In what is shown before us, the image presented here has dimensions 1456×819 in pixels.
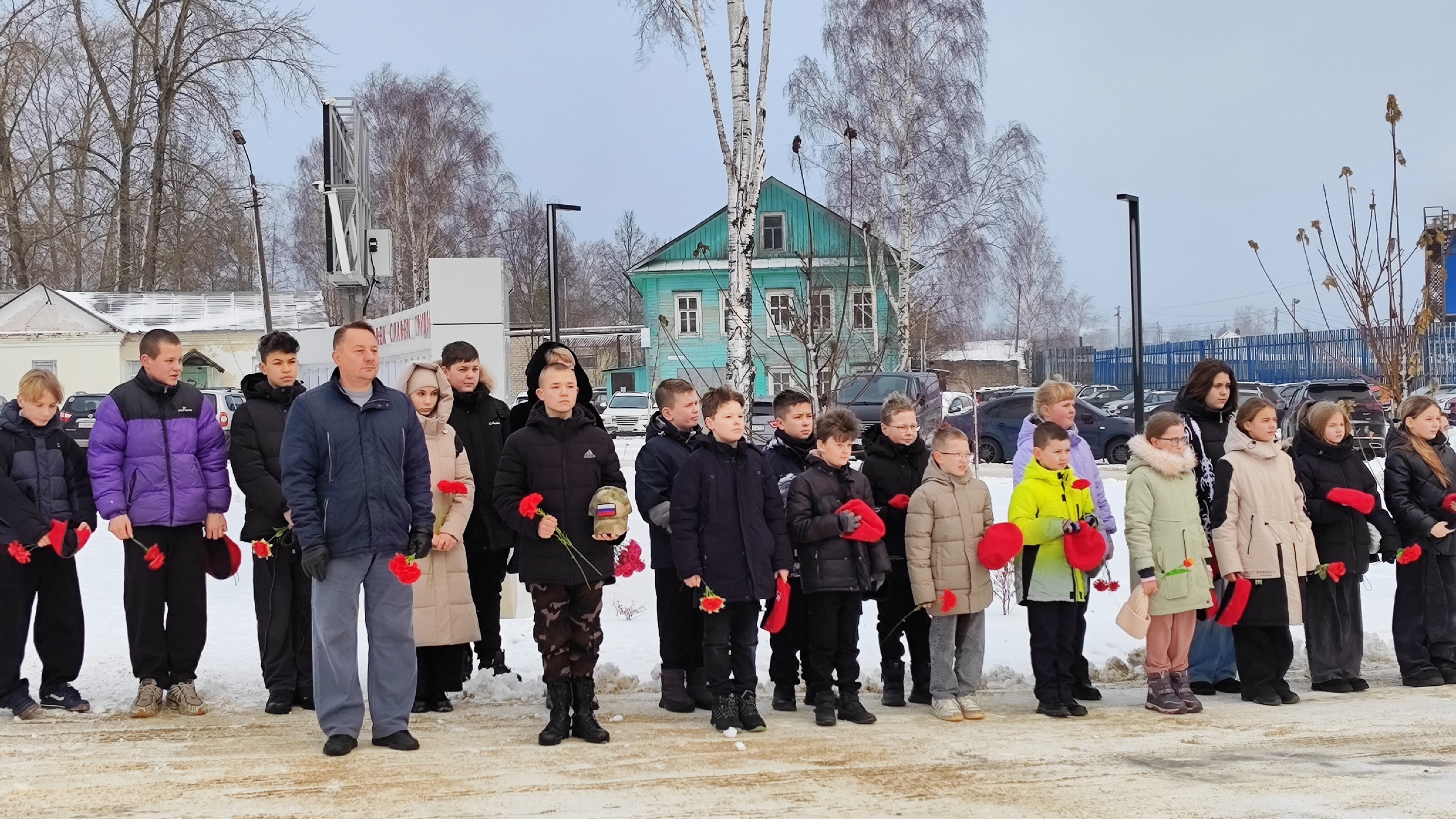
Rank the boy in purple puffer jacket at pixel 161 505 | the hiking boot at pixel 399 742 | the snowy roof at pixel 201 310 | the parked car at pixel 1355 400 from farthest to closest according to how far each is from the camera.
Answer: the snowy roof at pixel 201 310 < the parked car at pixel 1355 400 < the boy in purple puffer jacket at pixel 161 505 < the hiking boot at pixel 399 742

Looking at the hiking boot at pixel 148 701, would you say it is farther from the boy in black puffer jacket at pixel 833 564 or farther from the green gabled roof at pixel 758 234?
the green gabled roof at pixel 758 234

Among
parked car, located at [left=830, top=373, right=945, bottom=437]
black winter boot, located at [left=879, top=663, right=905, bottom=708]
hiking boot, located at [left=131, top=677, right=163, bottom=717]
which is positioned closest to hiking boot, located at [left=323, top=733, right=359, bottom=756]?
hiking boot, located at [left=131, top=677, right=163, bottom=717]

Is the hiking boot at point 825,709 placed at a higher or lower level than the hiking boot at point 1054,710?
higher

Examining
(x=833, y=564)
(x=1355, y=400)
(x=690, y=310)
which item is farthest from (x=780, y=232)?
(x=833, y=564)

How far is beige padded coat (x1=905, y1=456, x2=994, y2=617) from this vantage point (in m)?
6.25

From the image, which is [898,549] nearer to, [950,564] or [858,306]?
[950,564]

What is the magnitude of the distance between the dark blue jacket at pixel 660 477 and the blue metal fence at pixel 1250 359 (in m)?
31.4

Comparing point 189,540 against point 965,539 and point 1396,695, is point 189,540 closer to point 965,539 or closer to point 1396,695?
point 965,539

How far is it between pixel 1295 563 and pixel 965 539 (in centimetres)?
184

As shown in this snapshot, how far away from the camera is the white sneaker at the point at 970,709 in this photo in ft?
20.0

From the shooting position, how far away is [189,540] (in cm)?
637

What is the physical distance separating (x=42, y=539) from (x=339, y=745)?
2.06m

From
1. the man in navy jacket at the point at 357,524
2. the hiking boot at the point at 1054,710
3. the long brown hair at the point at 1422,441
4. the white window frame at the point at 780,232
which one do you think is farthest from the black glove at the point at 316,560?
the white window frame at the point at 780,232

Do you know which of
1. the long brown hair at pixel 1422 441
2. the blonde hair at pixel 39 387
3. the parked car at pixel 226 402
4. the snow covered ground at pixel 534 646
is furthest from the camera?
the parked car at pixel 226 402
